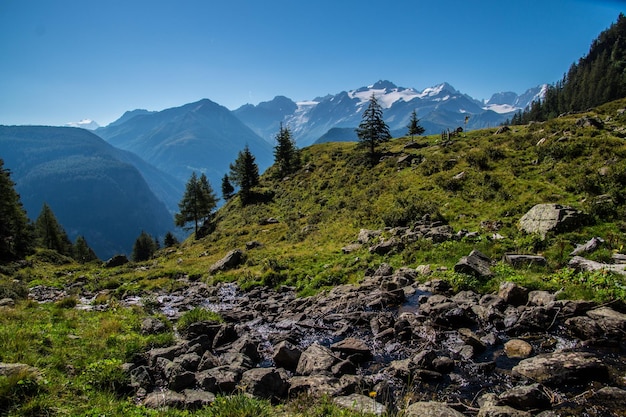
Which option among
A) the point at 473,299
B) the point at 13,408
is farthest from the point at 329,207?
the point at 13,408

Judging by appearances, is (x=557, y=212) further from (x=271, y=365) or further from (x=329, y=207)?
(x=329, y=207)

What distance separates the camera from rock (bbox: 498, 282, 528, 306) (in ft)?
38.7

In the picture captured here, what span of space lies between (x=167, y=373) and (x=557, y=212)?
2028 centimetres

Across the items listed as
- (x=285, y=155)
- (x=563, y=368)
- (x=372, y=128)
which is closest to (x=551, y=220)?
(x=563, y=368)

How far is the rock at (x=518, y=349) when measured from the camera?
9.08 m

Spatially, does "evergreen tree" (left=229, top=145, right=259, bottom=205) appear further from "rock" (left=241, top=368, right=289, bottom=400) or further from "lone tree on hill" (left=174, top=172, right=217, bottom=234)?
"rock" (left=241, top=368, right=289, bottom=400)

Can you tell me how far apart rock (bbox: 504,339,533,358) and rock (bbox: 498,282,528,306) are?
264 centimetres

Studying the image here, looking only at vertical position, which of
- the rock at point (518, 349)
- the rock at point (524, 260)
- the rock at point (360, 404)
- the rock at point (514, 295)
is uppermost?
the rock at point (524, 260)

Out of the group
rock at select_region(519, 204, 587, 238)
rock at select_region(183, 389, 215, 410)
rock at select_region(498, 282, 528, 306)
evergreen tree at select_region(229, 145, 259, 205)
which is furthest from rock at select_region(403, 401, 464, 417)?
evergreen tree at select_region(229, 145, 259, 205)

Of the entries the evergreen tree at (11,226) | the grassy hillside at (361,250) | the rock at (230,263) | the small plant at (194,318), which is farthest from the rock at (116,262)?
the small plant at (194,318)

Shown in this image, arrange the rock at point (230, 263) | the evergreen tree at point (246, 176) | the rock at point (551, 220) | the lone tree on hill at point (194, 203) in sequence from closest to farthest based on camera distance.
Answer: the rock at point (551, 220), the rock at point (230, 263), the lone tree on hill at point (194, 203), the evergreen tree at point (246, 176)

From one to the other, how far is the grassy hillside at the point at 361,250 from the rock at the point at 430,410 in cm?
183

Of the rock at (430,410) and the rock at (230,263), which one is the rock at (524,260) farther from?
the rock at (230,263)

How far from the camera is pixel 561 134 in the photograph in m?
33.9
